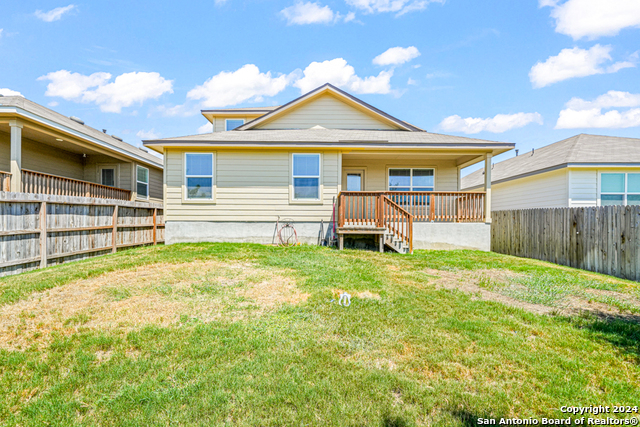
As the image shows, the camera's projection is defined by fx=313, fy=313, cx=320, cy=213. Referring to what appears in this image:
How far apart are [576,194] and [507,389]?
40.9 ft

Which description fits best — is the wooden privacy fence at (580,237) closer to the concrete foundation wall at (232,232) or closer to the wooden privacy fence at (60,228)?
A: the concrete foundation wall at (232,232)

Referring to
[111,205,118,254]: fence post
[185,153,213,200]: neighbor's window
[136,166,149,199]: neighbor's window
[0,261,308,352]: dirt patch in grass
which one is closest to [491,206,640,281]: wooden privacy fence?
[0,261,308,352]: dirt patch in grass

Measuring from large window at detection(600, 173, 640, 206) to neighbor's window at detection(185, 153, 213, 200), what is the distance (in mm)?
14380

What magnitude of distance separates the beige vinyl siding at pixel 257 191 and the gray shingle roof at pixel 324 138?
1.62ft

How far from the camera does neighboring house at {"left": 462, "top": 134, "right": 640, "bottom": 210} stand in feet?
38.0

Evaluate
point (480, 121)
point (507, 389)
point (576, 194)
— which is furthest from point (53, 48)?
point (480, 121)

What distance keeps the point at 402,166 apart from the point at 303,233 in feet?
17.2

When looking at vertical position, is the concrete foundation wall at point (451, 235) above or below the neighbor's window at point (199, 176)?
below

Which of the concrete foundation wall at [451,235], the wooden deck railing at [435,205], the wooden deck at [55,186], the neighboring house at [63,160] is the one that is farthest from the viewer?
the concrete foundation wall at [451,235]

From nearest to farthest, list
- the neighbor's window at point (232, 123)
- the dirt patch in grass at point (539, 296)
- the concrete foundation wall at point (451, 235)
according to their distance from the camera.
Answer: the dirt patch in grass at point (539, 296), the concrete foundation wall at point (451, 235), the neighbor's window at point (232, 123)

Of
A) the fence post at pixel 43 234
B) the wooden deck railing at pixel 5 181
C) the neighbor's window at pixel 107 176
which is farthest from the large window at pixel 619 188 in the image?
the neighbor's window at pixel 107 176

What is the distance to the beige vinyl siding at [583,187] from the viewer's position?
11.6 meters

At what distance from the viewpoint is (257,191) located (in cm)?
1088

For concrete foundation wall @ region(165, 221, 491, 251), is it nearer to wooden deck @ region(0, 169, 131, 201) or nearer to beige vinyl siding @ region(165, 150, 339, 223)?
beige vinyl siding @ region(165, 150, 339, 223)
